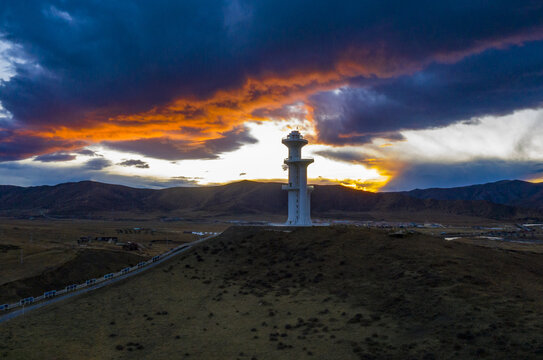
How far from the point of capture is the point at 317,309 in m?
25.1

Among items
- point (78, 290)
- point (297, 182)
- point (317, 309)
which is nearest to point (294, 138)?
point (297, 182)

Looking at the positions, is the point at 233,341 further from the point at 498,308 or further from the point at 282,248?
the point at 282,248

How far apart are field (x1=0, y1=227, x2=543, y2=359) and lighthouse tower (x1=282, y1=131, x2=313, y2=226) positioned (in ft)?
38.9

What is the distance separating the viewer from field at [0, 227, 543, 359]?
18.9m

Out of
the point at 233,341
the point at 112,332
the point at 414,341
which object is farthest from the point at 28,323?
the point at 414,341

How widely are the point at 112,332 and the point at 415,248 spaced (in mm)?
24961

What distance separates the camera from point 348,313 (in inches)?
930

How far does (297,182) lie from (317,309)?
26353 mm

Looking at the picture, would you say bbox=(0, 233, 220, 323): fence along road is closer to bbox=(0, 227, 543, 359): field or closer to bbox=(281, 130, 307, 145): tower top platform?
bbox=(0, 227, 543, 359): field

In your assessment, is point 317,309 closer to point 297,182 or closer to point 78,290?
point 78,290

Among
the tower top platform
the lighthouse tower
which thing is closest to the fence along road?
the lighthouse tower

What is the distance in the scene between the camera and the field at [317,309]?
Answer: 1894 cm

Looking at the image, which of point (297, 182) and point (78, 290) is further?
point (297, 182)

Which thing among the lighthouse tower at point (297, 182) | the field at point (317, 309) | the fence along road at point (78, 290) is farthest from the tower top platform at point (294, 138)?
the fence along road at point (78, 290)
